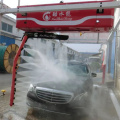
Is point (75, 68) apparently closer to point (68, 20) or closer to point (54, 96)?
point (54, 96)

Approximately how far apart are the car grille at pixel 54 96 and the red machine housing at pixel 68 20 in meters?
1.67

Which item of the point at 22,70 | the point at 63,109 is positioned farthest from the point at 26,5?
the point at 63,109

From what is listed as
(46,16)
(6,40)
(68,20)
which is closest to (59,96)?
(68,20)

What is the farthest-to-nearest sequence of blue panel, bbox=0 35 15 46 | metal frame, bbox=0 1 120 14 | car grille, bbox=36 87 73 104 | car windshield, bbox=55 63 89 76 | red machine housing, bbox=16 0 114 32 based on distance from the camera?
1. blue panel, bbox=0 35 15 46
2. car windshield, bbox=55 63 89 76
3. car grille, bbox=36 87 73 104
4. red machine housing, bbox=16 0 114 32
5. metal frame, bbox=0 1 120 14

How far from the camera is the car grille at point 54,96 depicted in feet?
11.8

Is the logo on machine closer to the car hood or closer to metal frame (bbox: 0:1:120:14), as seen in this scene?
metal frame (bbox: 0:1:120:14)

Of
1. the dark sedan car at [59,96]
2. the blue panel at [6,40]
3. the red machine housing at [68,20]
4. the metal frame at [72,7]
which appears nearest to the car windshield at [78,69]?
the dark sedan car at [59,96]

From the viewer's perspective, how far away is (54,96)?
369cm

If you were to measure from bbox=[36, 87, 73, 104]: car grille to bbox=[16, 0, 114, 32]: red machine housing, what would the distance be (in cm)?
167

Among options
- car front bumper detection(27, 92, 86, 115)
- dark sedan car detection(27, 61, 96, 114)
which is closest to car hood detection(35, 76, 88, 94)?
dark sedan car detection(27, 61, 96, 114)

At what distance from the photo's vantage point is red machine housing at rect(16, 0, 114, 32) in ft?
11.3

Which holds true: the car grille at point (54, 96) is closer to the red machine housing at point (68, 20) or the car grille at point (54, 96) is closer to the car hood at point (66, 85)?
the car hood at point (66, 85)

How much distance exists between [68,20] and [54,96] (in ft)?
6.40

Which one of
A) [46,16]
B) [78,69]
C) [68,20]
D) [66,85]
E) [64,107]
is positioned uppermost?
[46,16]
